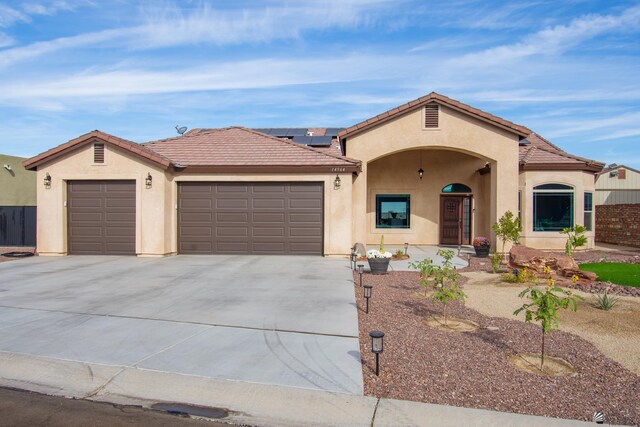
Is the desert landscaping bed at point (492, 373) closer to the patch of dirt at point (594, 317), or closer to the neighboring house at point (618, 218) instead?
the patch of dirt at point (594, 317)

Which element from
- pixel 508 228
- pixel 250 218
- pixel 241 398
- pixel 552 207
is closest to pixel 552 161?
pixel 552 207

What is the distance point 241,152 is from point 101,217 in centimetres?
522

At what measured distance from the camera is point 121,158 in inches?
587

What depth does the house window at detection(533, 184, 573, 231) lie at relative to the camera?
1734cm

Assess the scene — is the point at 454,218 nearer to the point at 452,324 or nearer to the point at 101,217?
the point at 452,324

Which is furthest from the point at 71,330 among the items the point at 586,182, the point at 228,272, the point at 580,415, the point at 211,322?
the point at 586,182

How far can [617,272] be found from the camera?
12289 millimetres

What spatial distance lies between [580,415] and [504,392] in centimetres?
69

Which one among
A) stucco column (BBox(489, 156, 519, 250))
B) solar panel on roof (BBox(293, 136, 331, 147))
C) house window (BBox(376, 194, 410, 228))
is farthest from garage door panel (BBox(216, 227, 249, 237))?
stucco column (BBox(489, 156, 519, 250))

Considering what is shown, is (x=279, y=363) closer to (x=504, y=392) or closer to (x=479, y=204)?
(x=504, y=392)

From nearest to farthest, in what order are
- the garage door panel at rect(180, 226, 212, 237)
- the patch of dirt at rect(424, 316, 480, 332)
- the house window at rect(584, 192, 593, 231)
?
the patch of dirt at rect(424, 316, 480, 332), the garage door panel at rect(180, 226, 212, 237), the house window at rect(584, 192, 593, 231)

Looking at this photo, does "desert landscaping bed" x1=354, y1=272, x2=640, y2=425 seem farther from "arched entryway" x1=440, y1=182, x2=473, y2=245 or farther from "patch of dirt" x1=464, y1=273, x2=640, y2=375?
"arched entryway" x1=440, y1=182, x2=473, y2=245

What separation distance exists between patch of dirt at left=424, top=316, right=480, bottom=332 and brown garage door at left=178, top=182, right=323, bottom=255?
26.1ft

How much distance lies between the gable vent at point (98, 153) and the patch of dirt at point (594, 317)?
1227 centimetres
